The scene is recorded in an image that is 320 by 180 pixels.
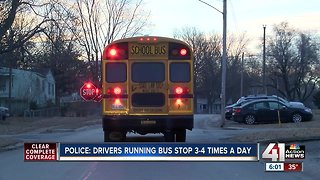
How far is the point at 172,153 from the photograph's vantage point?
5008 millimetres

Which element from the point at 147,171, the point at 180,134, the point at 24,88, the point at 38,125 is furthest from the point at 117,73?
the point at 24,88

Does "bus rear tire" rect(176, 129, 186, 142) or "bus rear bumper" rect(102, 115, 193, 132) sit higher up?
"bus rear bumper" rect(102, 115, 193, 132)

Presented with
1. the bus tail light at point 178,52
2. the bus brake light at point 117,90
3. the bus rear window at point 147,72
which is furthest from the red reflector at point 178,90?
the bus brake light at point 117,90

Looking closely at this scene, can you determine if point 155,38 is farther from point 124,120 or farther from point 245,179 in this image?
point 245,179

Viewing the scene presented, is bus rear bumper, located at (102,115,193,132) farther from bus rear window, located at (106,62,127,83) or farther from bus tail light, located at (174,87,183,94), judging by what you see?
bus rear window, located at (106,62,127,83)

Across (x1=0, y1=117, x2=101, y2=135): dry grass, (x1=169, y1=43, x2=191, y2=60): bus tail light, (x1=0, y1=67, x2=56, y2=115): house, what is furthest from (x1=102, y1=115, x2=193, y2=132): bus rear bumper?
(x1=0, y1=67, x2=56, y2=115): house

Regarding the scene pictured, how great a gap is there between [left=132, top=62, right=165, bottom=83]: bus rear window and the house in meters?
52.0

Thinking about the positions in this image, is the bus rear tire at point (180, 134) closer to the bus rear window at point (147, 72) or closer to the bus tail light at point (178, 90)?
the bus tail light at point (178, 90)

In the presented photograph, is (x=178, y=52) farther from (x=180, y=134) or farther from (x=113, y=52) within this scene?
(x=180, y=134)

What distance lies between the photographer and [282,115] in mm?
34000

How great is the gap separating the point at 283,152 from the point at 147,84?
1008 centimetres

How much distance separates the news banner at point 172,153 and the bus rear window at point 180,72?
9888 mm

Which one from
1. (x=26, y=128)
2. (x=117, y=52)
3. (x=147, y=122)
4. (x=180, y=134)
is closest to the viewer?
(x=147, y=122)

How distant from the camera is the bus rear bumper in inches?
579
